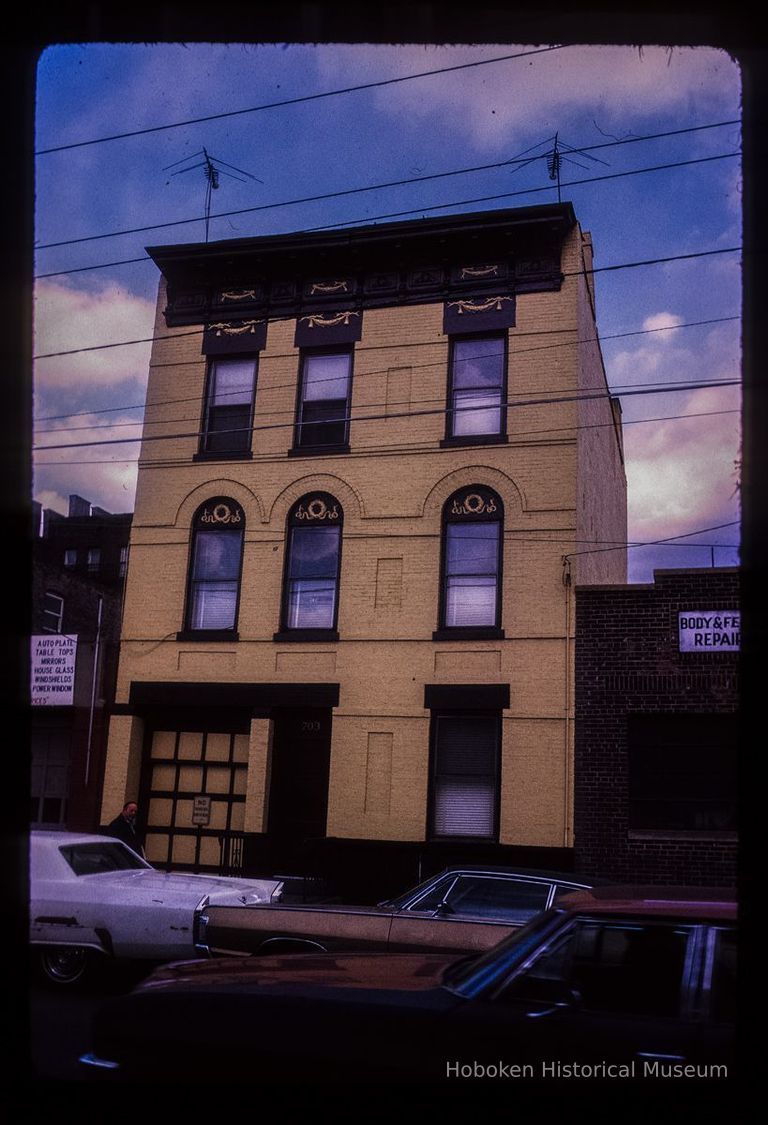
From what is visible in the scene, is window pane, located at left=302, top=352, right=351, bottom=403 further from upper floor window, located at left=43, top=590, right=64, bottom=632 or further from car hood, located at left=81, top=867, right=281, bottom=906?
car hood, located at left=81, top=867, right=281, bottom=906

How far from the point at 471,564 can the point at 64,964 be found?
30.0ft

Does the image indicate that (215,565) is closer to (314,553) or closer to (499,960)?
(314,553)

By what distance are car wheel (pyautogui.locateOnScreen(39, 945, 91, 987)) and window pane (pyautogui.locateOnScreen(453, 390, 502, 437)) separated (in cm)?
1045

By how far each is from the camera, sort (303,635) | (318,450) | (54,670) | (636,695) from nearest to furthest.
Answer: (636,695), (303,635), (318,450), (54,670)

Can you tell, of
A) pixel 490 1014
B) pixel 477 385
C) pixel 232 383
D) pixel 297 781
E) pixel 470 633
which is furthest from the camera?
pixel 232 383

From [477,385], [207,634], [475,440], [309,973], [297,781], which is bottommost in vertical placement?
[309,973]

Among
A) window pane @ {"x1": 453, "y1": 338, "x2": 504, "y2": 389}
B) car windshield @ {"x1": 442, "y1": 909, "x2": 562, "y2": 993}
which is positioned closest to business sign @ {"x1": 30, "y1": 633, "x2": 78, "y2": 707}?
window pane @ {"x1": 453, "y1": 338, "x2": 504, "y2": 389}

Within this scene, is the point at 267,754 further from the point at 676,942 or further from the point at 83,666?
the point at 676,942

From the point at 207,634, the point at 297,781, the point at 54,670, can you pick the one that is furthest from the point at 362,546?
the point at 54,670

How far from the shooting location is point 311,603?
16.8 metres

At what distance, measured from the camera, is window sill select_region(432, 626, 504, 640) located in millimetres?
15656

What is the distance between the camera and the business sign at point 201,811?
1579cm
